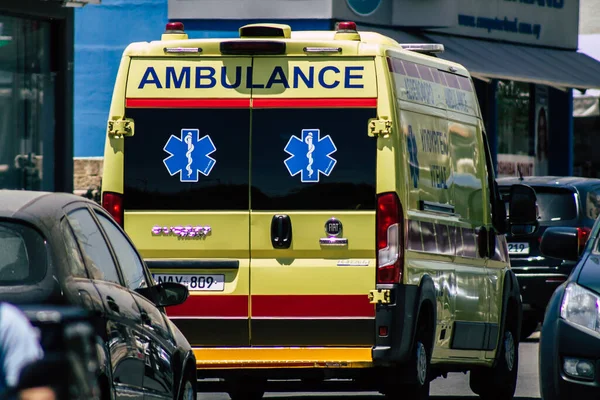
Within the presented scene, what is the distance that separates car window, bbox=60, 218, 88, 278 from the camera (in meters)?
6.23

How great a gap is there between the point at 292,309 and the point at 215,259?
0.58 m

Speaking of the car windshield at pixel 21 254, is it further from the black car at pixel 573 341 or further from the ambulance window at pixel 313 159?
the ambulance window at pixel 313 159

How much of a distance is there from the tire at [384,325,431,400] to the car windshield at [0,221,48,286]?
4.15 m

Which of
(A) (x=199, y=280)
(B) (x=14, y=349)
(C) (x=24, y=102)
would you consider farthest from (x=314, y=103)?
(C) (x=24, y=102)

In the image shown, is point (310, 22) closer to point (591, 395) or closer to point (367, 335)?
point (367, 335)

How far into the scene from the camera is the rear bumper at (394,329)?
31.7ft

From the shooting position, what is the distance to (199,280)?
9.88 m

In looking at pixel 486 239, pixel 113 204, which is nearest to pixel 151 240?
pixel 113 204

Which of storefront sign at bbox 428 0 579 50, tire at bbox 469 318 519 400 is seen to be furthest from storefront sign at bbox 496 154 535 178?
tire at bbox 469 318 519 400

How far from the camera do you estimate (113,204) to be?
10.0 metres

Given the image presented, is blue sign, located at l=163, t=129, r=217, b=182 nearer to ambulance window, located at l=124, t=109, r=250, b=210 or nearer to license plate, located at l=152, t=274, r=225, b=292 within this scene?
ambulance window, located at l=124, t=109, r=250, b=210

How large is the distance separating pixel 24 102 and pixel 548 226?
6634 mm

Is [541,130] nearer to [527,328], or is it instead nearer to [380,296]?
[527,328]

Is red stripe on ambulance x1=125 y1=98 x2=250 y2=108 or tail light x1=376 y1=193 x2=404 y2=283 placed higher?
red stripe on ambulance x1=125 y1=98 x2=250 y2=108
